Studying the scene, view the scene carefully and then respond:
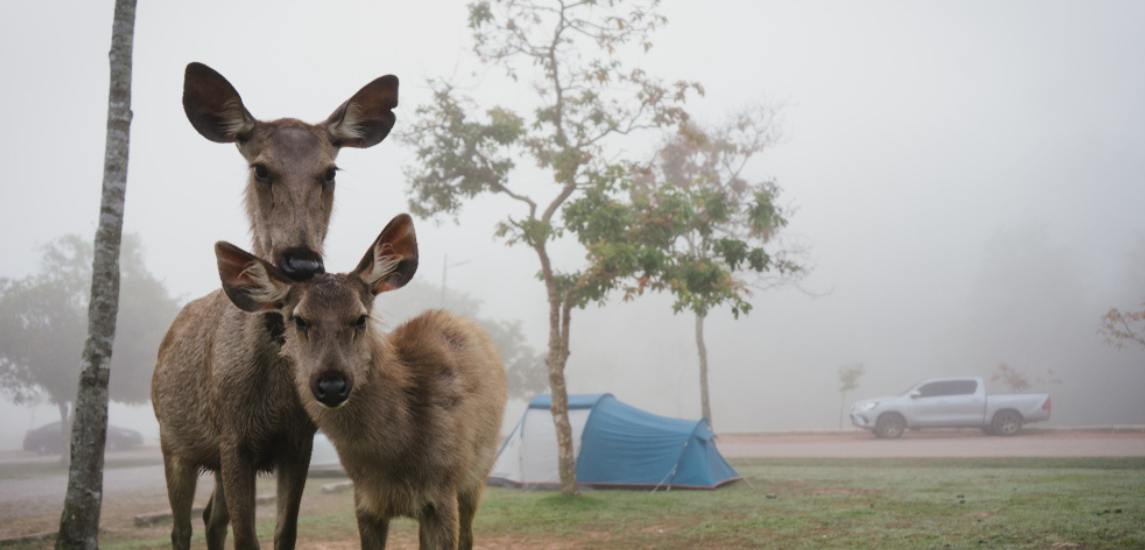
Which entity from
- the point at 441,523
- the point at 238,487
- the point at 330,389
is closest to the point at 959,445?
the point at 441,523

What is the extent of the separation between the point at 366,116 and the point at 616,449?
12299mm

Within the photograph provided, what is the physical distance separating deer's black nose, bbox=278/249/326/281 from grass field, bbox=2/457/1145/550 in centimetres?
665

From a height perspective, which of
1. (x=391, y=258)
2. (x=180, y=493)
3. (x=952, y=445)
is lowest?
(x=952, y=445)

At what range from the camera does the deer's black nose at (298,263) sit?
3123 millimetres

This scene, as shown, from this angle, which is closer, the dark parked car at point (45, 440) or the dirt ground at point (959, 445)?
the dirt ground at point (959, 445)

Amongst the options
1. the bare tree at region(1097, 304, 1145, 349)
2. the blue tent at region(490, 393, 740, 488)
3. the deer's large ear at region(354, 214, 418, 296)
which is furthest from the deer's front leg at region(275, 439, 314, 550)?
the bare tree at region(1097, 304, 1145, 349)

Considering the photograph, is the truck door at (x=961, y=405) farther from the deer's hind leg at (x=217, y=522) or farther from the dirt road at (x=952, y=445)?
the deer's hind leg at (x=217, y=522)

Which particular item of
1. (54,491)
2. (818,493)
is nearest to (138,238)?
(54,491)

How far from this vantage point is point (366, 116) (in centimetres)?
394

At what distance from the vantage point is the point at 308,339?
3178 mm

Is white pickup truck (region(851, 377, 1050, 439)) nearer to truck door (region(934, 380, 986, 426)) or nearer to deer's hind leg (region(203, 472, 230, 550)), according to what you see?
truck door (region(934, 380, 986, 426))

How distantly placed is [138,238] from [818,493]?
1306 inches

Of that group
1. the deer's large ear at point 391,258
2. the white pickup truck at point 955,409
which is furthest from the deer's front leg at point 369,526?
the white pickup truck at point 955,409

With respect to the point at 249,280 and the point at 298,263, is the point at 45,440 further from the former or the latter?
the point at 298,263
